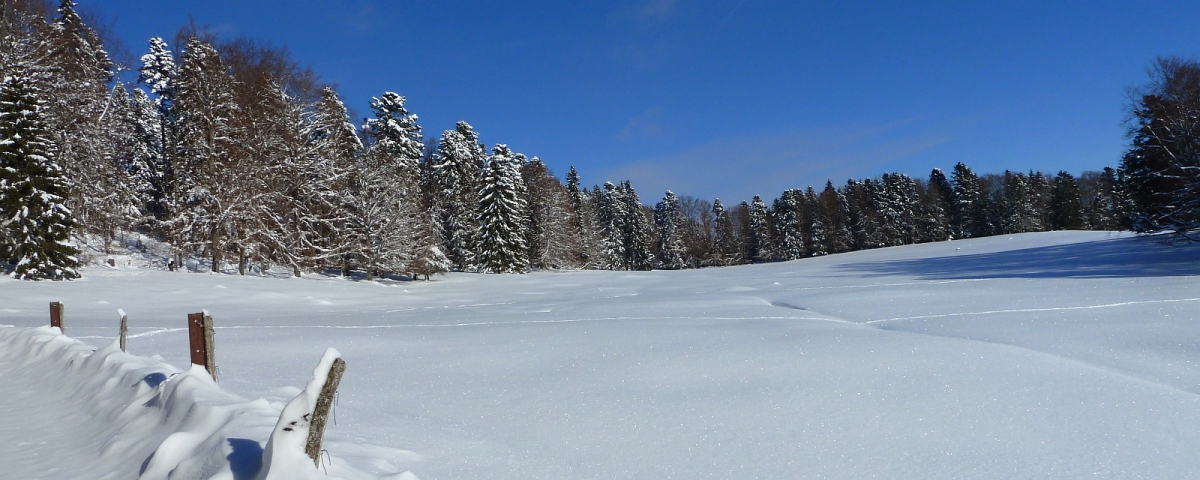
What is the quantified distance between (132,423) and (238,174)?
2211 cm

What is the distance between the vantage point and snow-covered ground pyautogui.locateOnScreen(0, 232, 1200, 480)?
13.2 feet

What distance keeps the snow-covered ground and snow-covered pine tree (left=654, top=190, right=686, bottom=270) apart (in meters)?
57.3

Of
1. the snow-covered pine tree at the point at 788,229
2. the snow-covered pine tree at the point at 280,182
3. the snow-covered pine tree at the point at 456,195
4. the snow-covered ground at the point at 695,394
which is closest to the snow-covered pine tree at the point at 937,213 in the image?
the snow-covered pine tree at the point at 788,229

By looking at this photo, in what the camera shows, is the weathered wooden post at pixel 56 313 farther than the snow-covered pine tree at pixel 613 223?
No

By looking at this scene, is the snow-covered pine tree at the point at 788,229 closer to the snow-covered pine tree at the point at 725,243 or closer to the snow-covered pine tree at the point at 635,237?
the snow-covered pine tree at the point at 725,243

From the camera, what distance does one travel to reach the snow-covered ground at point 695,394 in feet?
13.2

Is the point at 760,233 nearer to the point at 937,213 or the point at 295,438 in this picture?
the point at 937,213

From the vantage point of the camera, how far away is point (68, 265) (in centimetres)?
1875

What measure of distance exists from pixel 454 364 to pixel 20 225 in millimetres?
17623

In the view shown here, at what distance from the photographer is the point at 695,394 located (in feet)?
18.6

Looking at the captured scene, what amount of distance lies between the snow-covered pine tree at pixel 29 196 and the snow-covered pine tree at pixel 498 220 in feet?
65.4

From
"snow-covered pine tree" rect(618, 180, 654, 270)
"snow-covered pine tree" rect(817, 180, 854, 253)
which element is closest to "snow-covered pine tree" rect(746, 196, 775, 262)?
"snow-covered pine tree" rect(817, 180, 854, 253)

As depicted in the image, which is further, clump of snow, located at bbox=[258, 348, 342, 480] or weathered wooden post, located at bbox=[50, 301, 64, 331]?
weathered wooden post, located at bbox=[50, 301, 64, 331]

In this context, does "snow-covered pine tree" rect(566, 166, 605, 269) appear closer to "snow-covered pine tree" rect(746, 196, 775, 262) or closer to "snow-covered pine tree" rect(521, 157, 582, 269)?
"snow-covered pine tree" rect(521, 157, 582, 269)
